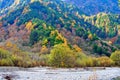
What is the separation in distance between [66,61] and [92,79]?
164 meters

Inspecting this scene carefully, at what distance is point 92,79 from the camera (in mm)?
32250

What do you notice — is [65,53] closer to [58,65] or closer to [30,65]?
[58,65]

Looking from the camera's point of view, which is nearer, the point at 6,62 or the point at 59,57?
the point at 6,62

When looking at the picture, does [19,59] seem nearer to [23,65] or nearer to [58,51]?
[23,65]

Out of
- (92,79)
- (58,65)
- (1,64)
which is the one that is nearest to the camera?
(92,79)

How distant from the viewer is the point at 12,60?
617 feet

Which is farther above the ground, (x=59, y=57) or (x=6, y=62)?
(x=59, y=57)

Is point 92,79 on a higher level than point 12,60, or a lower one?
higher

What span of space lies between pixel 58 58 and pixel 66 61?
24.3ft

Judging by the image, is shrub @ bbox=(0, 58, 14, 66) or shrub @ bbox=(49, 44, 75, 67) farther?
shrub @ bbox=(49, 44, 75, 67)

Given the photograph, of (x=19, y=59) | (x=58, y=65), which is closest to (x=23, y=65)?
(x=19, y=59)

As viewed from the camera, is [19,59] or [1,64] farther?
[19,59]

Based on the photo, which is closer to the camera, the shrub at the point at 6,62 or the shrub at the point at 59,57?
the shrub at the point at 6,62

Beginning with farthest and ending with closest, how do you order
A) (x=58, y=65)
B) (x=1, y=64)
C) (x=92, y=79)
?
(x=58, y=65) → (x=1, y=64) → (x=92, y=79)
